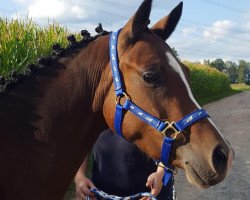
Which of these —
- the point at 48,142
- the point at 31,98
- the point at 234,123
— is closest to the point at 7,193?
the point at 48,142

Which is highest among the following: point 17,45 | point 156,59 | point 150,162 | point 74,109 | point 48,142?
point 156,59

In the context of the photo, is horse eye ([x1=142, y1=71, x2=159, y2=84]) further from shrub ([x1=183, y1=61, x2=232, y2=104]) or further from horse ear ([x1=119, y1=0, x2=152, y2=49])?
shrub ([x1=183, y1=61, x2=232, y2=104])

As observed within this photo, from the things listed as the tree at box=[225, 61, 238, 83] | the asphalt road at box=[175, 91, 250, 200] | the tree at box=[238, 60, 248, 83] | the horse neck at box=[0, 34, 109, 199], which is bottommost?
the tree at box=[225, 61, 238, 83]

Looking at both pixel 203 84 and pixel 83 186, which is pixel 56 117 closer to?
pixel 83 186

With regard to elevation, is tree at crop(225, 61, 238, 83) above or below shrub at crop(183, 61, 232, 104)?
below

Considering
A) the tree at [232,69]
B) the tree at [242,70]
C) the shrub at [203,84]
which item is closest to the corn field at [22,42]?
the shrub at [203,84]

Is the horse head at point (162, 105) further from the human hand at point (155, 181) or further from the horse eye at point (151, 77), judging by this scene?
the human hand at point (155, 181)

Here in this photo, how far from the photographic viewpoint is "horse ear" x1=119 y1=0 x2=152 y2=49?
250cm

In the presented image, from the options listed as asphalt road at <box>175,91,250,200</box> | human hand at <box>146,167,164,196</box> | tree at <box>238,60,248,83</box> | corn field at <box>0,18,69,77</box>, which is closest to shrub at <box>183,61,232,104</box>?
asphalt road at <box>175,91,250,200</box>

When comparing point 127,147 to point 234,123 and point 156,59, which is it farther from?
point 234,123

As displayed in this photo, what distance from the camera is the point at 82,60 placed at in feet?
8.76

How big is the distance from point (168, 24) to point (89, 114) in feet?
2.72

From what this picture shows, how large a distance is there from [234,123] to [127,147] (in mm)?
13011

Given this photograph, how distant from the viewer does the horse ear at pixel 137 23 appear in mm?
2502
